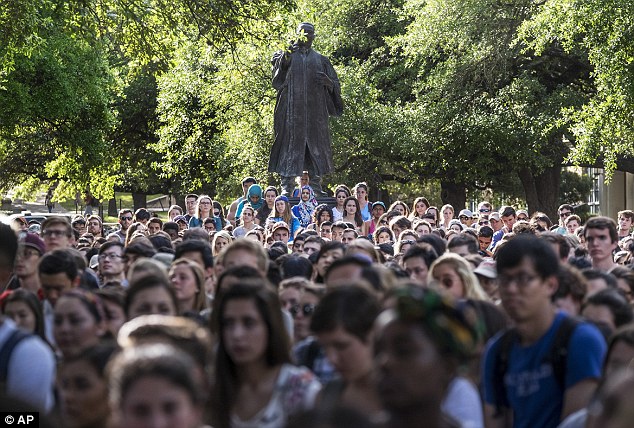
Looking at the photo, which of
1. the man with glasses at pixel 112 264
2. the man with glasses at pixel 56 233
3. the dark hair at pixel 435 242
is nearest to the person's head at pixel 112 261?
the man with glasses at pixel 112 264

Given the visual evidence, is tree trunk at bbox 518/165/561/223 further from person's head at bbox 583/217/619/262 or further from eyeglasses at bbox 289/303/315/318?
eyeglasses at bbox 289/303/315/318

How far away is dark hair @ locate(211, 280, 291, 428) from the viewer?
5215 mm

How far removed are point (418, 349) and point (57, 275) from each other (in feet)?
16.0

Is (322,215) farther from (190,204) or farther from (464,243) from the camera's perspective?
(464,243)

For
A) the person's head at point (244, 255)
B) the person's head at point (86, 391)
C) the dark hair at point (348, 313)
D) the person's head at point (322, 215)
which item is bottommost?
the person's head at point (86, 391)

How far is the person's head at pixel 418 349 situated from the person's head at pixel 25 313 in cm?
333

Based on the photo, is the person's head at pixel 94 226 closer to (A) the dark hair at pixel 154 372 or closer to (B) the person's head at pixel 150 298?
(B) the person's head at pixel 150 298

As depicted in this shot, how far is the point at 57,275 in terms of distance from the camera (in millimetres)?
8508

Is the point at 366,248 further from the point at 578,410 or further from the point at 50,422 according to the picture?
the point at 50,422

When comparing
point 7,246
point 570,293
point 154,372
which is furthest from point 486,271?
point 154,372

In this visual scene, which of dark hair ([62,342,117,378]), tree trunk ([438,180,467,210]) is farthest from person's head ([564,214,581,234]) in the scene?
tree trunk ([438,180,467,210])

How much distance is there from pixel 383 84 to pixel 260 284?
114ft

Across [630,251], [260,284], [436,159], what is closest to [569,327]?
[260,284]

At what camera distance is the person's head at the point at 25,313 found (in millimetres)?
7078
